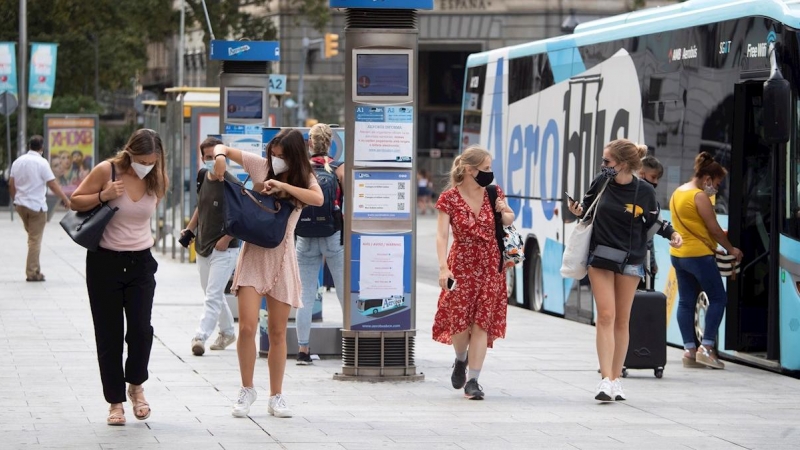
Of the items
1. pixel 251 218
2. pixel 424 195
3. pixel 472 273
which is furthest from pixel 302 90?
pixel 251 218

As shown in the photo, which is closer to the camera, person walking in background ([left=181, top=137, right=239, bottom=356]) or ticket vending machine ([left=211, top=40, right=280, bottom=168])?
person walking in background ([left=181, top=137, right=239, bottom=356])

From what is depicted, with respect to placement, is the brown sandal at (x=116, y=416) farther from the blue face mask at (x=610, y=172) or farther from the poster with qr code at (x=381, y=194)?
the blue face mask at (x=610, y=172)

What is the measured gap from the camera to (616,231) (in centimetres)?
1063

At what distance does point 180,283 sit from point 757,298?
31.6ft

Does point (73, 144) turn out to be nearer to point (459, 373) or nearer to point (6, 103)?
point (6, 103)

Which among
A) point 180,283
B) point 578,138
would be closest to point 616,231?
point 578,138

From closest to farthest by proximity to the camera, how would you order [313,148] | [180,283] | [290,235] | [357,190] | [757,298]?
[290,235]
[357,190]
[313,148]
[757,298]
[180,283]

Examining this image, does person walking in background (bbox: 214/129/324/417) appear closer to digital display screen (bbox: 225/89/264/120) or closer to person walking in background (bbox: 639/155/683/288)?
person walking in background (bbox: 639/155/683/288)

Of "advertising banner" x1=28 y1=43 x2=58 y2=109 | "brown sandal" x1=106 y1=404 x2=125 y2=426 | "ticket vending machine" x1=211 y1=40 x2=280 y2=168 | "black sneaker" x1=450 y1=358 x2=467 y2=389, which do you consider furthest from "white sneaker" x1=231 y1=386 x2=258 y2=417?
"advertising banner" x1=28 y1=43 x2=58 y2=109

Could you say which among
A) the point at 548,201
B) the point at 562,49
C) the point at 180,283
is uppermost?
the point at 562,49

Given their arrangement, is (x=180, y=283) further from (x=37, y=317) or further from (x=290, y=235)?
(x=290, y=235)

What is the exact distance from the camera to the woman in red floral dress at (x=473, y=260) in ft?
34.6

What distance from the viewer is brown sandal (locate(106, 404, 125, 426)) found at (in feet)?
29.9

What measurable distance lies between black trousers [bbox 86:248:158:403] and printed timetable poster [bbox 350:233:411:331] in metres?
2.40
